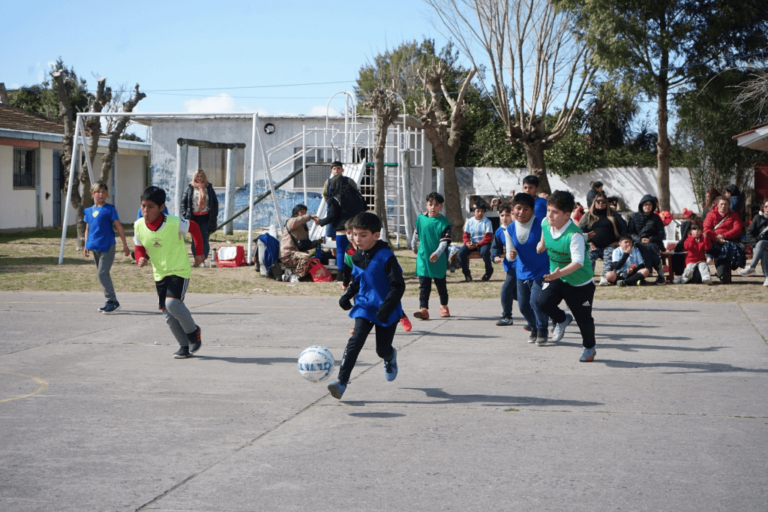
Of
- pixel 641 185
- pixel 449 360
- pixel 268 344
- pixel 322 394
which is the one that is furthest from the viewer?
pixel 641 185

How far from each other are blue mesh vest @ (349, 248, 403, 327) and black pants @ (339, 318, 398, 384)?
0.05 metres

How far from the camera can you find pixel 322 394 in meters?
6.11

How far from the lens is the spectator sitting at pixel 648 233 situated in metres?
13.3

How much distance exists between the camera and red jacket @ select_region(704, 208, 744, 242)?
1388 cm

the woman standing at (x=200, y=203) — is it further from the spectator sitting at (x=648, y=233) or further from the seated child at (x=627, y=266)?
the spectator sitting at (x=648, y=233)

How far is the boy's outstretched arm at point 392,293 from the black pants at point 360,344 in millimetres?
170

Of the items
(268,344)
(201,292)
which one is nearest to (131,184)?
(201,292)

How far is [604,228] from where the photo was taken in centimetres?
1337

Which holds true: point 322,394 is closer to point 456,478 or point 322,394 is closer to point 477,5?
point 456,478

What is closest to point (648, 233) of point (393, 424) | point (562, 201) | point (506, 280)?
point (506, 280)

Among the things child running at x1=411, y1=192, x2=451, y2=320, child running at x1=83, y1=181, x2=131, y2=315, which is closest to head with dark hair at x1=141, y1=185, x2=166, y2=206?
child running at x1=83, y1=181, x2=131, y2=315

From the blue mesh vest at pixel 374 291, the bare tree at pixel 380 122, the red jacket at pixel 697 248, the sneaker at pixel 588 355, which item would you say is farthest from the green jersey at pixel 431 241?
the bare tree at pixel 380 122

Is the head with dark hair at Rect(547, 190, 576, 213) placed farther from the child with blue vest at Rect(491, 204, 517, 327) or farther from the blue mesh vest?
the blue mesh vest

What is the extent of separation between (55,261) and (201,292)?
18.6 ft
